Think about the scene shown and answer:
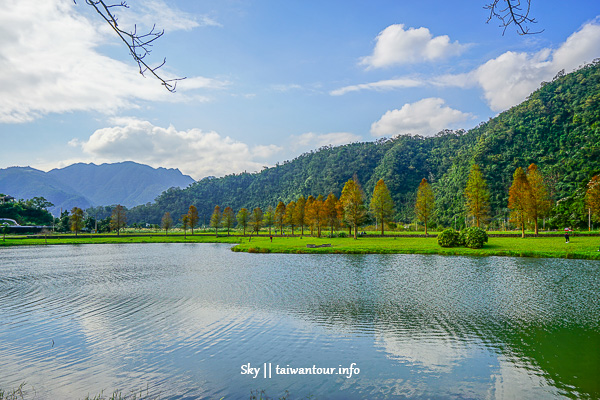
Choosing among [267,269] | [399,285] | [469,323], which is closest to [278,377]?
[469,323]

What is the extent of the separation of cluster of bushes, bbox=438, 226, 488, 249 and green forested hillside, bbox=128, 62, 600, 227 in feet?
104

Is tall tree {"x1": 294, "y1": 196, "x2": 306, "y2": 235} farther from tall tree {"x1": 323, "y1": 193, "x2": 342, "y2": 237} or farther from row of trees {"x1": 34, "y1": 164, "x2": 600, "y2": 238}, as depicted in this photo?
tall tree {"x1": 323, "y1": 193, "x2": 342, "y2": 237}

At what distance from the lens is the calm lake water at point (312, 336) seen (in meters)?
8.45

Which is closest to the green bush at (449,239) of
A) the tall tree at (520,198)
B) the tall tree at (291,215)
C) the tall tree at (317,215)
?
the tall tree at (520,198)

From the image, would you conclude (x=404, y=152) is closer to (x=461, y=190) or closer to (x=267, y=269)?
(x=461, y=190)

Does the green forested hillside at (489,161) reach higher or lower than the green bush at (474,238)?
higher

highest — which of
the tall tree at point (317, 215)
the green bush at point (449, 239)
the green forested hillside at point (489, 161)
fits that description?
the green forested hillside at point (489, 161)

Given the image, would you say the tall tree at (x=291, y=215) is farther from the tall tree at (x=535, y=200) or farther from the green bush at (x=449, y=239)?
the tall tree at (x=535, y=200)

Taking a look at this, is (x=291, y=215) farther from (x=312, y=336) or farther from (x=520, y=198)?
(x=312, y=336)

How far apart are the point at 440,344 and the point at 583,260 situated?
29.4m

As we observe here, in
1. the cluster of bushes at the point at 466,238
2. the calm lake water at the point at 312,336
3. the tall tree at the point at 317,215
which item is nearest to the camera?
the calm lake water at the point at 312,336

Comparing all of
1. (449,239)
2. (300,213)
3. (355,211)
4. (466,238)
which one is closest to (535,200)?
(466,238)

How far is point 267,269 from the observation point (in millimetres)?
29281

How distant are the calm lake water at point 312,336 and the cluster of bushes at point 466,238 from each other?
1815 cm
